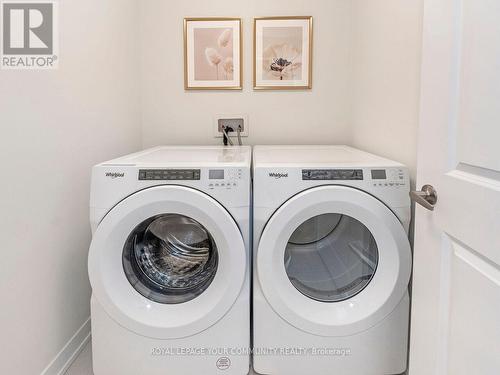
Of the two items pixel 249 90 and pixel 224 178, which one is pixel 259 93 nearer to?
pixel 249 90

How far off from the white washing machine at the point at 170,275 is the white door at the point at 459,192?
579 millimetres

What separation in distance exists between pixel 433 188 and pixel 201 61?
164 cm

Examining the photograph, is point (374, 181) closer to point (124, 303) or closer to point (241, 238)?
point (241, 238)

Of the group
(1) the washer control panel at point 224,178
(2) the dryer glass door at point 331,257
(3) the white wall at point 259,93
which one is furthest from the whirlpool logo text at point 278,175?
(3) the white wall at point 259,93

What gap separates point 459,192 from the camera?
87cm

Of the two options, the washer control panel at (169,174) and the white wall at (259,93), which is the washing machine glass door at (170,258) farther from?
the white wall at (259,93)

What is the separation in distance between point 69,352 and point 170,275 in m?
0.52

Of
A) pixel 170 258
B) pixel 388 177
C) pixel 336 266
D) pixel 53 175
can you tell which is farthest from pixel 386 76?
pixel 53 175

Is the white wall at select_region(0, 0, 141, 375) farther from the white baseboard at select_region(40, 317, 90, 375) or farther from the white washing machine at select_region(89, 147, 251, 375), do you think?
the white washing machine at select_region(89, 147, 251, 375)

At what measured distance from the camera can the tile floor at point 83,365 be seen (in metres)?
1.50

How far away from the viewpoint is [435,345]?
1.00m

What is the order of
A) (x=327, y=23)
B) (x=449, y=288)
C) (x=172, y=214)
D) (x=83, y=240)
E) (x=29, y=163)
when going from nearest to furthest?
(x=449, y=288)
(x=29, y=163)
(x=172, y=214)
(x=83, y=240)
(x=327, y=23)

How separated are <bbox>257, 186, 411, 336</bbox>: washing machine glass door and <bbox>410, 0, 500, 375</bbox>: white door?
230 mm

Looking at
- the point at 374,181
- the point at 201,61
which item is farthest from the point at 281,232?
the point at 201,61
